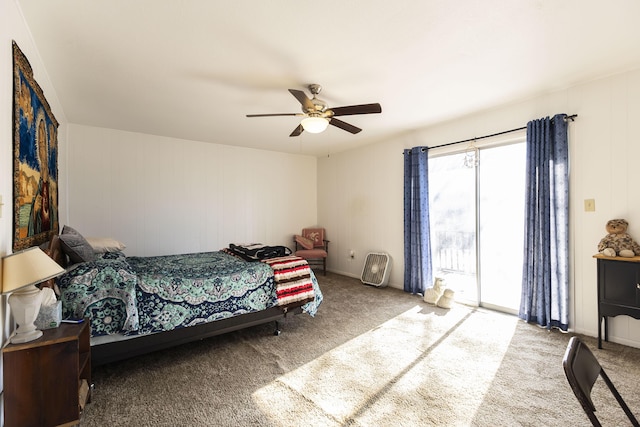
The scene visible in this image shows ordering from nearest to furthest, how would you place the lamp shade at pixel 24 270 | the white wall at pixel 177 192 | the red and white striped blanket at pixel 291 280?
the lamp shade at pixel 24 270
the red and white striped blanket at pixel 291 280
the white wall at pixel 177 192

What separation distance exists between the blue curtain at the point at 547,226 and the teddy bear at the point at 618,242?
0.34 meters

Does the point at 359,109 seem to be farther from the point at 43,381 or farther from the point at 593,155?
the point at 43,381

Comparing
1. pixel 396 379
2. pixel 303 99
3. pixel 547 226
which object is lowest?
pixel 396 379

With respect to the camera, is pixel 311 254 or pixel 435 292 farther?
pixel 311 254

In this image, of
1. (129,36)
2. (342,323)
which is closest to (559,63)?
(342,323)

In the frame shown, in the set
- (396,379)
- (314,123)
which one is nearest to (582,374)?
(396,379)

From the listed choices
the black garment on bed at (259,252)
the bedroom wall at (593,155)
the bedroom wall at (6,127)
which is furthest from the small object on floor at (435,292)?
the bedroom wall at (6,127)

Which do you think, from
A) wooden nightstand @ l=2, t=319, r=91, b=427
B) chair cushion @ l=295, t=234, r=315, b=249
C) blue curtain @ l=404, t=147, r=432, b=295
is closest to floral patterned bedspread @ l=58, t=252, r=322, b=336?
wooden nightstand @ l=2, t=319, r=91, b=427

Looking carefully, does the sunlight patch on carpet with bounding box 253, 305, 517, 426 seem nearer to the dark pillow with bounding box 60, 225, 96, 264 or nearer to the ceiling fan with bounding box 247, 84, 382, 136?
the dark pillow with bounding box 60, 225, 96, 264

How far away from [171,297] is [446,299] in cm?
335

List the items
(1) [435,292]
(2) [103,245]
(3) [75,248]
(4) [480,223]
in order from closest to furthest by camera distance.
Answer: (3) [75,248], (2) [103,245], (4) [480,223], (1) [435,292]

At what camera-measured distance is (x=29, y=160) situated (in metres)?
2.08

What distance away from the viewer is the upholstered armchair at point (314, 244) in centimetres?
577

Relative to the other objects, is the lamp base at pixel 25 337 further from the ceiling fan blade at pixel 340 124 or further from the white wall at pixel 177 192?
the white wall at pixel 177 192
